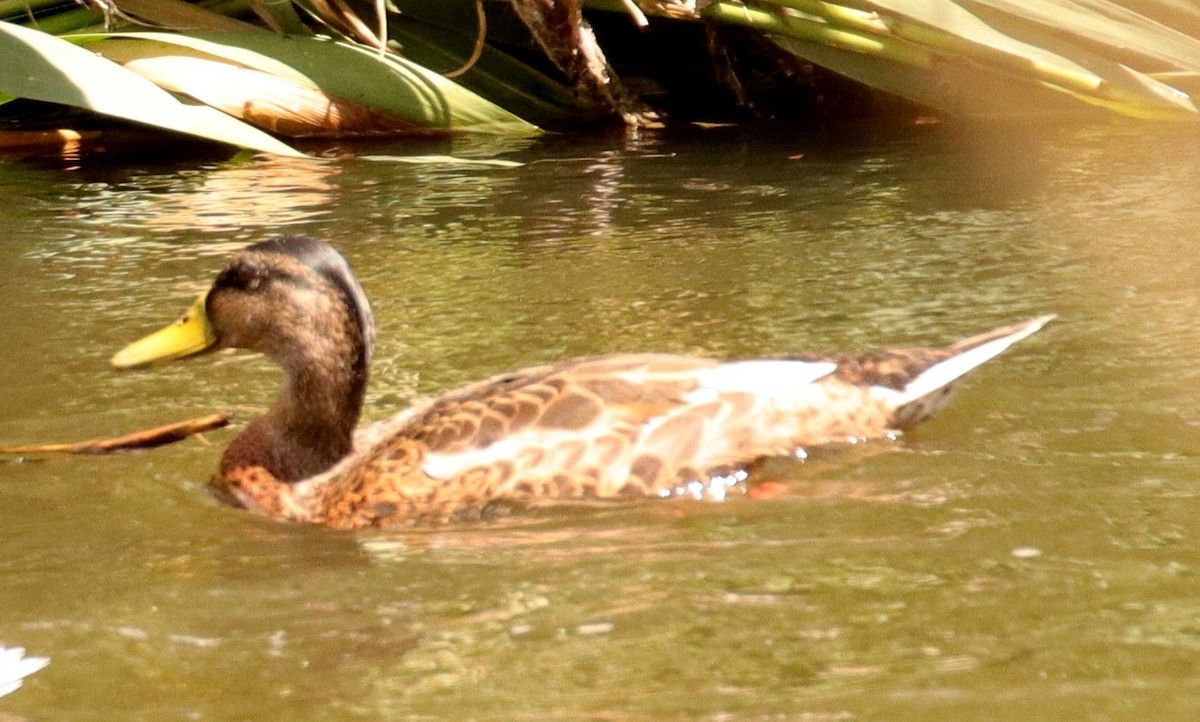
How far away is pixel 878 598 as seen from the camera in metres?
4.04

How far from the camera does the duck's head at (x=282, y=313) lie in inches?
210

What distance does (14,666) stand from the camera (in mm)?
3887

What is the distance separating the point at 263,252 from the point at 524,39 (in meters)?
6.23

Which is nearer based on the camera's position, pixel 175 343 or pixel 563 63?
pixel 175 343

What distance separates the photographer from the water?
3.67 meters

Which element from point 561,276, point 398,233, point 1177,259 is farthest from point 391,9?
point 1177,259

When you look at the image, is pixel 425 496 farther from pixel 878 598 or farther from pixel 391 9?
pixel 391 9

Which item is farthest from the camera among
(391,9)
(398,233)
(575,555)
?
(391,9)

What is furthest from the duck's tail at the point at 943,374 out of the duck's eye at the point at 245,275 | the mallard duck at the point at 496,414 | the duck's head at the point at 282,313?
the duck's eye at the point at 245,275

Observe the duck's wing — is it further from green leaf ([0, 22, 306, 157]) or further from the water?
green leaf ([0, 22, 306, 157])

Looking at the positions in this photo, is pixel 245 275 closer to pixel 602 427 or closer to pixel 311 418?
pixel 311 418

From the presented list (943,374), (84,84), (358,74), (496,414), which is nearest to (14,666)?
(496,414)

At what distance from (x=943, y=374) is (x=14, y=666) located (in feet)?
9.19

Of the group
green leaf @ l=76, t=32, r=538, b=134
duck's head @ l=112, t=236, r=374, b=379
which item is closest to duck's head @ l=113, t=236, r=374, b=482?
duck's head @ l=112, t=236, r=374, b=379
